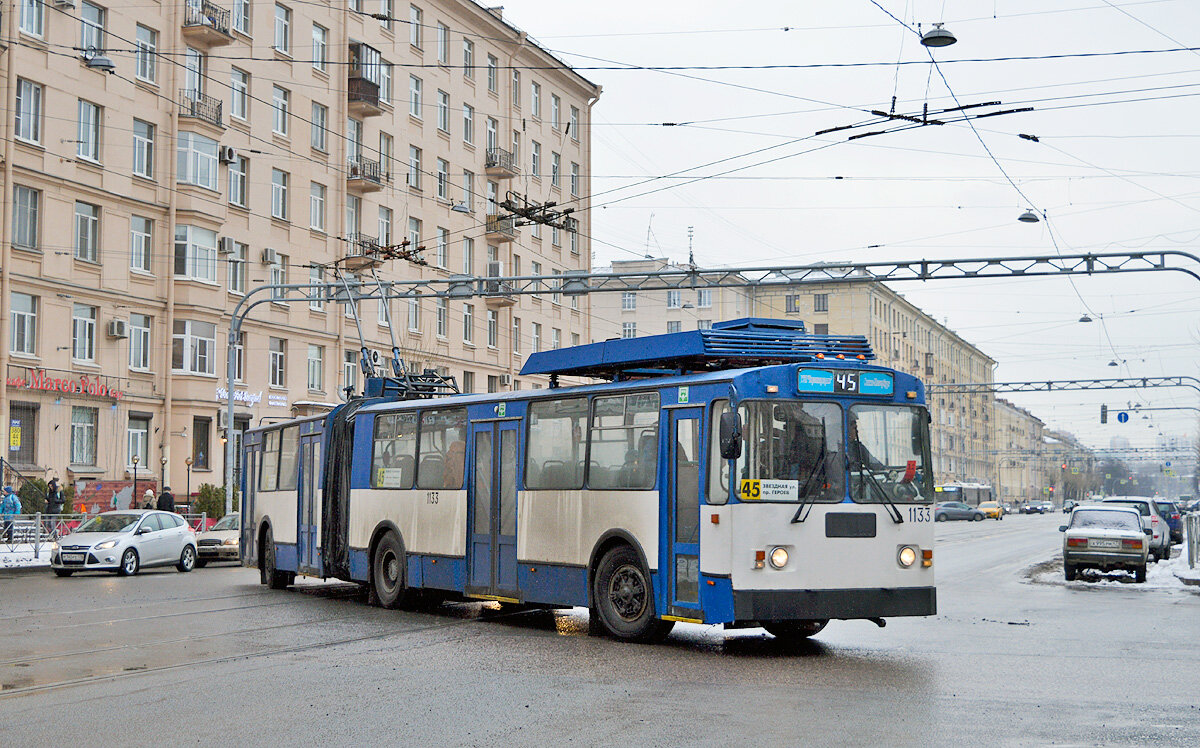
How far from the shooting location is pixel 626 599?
45.1ft

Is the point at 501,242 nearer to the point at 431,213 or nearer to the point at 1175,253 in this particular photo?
the point at 431,213

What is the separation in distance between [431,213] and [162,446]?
18805 mm

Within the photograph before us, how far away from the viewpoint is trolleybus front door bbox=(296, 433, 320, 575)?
20.3 m

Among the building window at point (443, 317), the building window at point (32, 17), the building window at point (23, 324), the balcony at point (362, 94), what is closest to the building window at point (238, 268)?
the balcony at point (362, 94)

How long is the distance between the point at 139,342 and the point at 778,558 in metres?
31.6

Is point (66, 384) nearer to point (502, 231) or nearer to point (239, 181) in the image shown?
point (239, 181)

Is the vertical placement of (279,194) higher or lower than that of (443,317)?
higher

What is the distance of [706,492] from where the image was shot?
12758 mm

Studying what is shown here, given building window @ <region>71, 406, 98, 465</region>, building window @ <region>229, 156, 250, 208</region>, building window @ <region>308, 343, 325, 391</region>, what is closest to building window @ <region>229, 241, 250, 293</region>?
building window @ <region>229, 156, 250, 208</region>

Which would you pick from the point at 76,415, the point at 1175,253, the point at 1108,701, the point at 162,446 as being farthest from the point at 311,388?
the point at 1108,701

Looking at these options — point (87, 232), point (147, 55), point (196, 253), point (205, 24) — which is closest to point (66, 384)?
point (87, 232)

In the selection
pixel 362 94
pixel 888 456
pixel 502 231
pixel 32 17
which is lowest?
pixel 888 456

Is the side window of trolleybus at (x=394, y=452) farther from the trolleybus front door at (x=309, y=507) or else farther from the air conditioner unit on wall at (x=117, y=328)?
the air conditioner unit on wall at (x=117, y=328)

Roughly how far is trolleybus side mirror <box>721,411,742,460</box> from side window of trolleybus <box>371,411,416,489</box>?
6.65m
